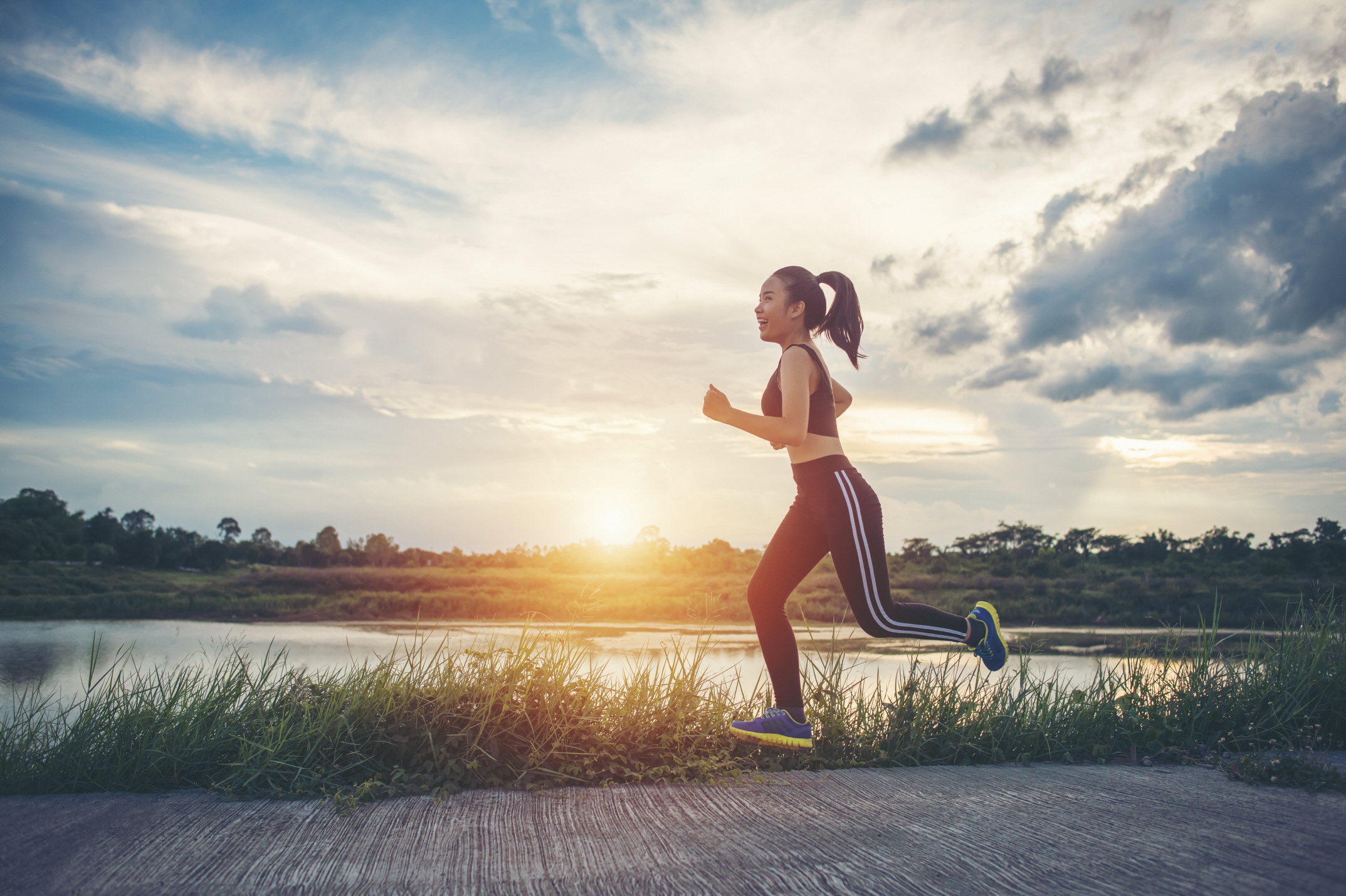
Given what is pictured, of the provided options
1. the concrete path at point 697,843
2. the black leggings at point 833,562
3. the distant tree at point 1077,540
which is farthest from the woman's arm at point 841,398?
the distant tree at point 1077,540

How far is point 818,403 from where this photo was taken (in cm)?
338

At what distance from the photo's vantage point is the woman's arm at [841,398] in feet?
12.2

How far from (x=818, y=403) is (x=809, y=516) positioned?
0.53 metres

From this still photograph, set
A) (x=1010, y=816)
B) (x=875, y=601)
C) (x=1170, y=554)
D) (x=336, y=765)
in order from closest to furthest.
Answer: (x=1010, y=816) → (x=336, y=765) → (x=875, y=601) → (x=1170, y=554)

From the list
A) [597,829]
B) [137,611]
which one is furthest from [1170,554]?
[137,611]

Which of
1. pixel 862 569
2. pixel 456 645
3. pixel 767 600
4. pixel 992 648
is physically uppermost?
pixel 862 569

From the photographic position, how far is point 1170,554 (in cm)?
2038

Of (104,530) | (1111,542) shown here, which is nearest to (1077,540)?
(1111,542)

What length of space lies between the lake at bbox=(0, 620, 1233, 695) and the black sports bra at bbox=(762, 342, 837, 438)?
1119 millimetres

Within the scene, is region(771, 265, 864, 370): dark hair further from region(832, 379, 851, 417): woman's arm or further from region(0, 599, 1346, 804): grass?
region(0, 599, 1346, 804): grass

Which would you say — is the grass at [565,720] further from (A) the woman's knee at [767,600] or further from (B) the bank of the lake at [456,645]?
(A) the woman's knee at [767,600]

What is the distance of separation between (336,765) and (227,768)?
0.44 m

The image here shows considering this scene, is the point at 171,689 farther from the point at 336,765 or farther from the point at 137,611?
the point at 137,611

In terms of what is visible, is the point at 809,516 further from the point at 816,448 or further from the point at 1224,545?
the point at 1224,545
